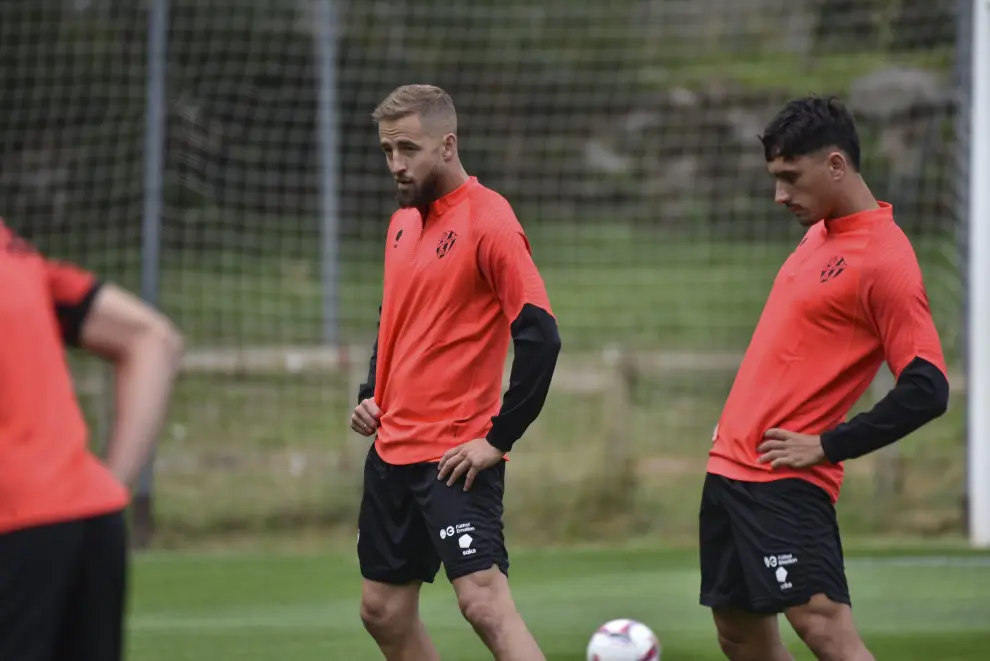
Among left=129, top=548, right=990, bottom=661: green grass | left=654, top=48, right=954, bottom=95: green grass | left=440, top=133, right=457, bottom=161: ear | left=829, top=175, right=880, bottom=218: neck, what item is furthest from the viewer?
left=654, top=48, right=954, bottom=95: green grass

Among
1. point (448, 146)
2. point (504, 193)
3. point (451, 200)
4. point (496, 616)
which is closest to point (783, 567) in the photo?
point (496, 616)

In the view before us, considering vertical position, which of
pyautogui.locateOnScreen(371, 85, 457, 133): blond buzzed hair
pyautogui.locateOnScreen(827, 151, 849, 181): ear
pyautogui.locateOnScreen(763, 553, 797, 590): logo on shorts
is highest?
pyautogui.locateOnScreen(371, 85, 457, 133): blond buzzed hair

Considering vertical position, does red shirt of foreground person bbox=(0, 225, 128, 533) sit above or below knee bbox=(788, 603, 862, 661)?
above

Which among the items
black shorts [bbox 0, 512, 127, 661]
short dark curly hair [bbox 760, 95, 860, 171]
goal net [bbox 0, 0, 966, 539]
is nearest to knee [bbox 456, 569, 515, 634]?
short dark curly hair [bbox 760, 95, 860, 171]

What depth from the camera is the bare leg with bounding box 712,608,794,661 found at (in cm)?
477

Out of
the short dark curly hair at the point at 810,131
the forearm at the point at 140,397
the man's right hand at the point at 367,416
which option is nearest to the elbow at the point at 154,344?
the forearm at the point at 140,397

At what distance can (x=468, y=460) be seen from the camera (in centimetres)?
468

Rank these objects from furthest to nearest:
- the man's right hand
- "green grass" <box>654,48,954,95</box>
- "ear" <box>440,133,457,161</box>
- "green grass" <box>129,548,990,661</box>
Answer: "green grass" <box>654,48,954,95</box>
"green grass" <box>129,548,990,661</box>
the man's right hand
"ear" <box>440,133,457,161</box>

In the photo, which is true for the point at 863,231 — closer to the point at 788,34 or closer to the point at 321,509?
the point at 321,509

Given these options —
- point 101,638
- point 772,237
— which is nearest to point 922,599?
point 101,638

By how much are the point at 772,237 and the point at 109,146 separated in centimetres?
640

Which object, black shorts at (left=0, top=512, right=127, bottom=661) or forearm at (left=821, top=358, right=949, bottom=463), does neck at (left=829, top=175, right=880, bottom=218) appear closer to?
forearm at (left=821, top=358, right=949, bottom=463)

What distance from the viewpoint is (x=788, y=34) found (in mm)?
16656

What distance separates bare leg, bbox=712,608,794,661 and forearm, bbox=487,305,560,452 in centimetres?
83
